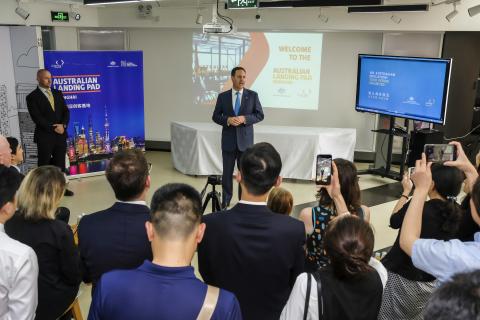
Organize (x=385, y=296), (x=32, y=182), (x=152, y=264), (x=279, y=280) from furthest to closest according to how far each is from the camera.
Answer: (x=32, y=182) → (x=385, y=296) → (x=279, y=280) → (x=152, y=264)

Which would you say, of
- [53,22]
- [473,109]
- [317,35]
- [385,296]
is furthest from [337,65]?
[385,296]

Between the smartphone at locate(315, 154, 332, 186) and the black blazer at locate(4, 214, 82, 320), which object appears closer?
the black blazer at locate(4, 214, 82, 320)

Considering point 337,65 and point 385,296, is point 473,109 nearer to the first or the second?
point 337,65

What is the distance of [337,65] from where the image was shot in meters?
8.13

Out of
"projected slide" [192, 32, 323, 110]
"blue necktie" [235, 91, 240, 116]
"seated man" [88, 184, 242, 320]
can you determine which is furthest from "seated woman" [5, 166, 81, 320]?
"projected slide" [192, 32, 323, 110]

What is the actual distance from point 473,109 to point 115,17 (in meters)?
6.39

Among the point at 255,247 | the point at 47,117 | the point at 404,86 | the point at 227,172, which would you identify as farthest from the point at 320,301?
the point at 404,86

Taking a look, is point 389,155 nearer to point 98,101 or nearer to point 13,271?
point 98,101

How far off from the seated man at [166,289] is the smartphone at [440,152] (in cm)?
147

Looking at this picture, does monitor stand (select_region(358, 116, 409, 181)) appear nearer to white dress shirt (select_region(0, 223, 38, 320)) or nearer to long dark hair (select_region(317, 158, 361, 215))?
long dark hair (select_region(317, 158, 361, 215))

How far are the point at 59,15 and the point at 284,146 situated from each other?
4.17m

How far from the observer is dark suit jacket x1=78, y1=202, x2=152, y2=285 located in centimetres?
201

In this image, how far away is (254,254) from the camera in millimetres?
1979

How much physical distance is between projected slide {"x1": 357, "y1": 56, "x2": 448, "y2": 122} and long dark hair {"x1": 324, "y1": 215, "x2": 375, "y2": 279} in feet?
16.5
